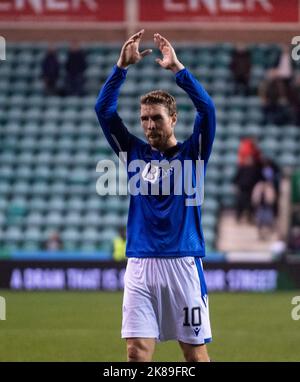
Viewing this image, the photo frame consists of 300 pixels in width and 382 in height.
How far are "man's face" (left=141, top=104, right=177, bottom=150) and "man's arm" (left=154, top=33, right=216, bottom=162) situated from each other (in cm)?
17

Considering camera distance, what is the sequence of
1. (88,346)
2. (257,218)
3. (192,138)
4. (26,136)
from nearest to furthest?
(192,138), (88,346), (257,218), (26,136)

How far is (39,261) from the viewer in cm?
1823

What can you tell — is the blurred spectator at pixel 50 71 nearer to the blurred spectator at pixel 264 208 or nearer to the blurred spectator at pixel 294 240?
the blurred spectator at pixel 264 208

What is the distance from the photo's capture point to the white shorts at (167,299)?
22.2 feet

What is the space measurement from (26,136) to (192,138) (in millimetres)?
16980

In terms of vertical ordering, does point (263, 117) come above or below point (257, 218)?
above

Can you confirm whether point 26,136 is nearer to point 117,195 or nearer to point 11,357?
point 117,195

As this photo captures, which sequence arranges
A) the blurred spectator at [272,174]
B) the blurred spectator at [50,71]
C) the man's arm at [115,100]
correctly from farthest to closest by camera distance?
the blurred spectator at [50,71] < the blurred spectator at [272,174] < the man's arm at [115,100]

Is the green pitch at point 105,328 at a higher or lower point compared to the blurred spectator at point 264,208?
lower

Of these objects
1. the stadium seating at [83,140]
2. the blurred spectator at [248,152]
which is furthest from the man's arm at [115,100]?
the blurred spectator at [248,152]

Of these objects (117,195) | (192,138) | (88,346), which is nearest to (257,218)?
(117,195)

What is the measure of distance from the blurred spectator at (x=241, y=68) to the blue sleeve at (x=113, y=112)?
54.3 ft

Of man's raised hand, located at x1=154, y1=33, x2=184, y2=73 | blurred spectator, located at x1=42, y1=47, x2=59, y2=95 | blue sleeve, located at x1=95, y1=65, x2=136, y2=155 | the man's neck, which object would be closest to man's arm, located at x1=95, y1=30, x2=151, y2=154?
blue sleeve, located at x1=95, y1=65, x2=136, y2=155

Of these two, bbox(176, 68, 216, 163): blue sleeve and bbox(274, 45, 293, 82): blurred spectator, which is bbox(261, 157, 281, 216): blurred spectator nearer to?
bbox(274, 45, 293, 82): blurred spectator
